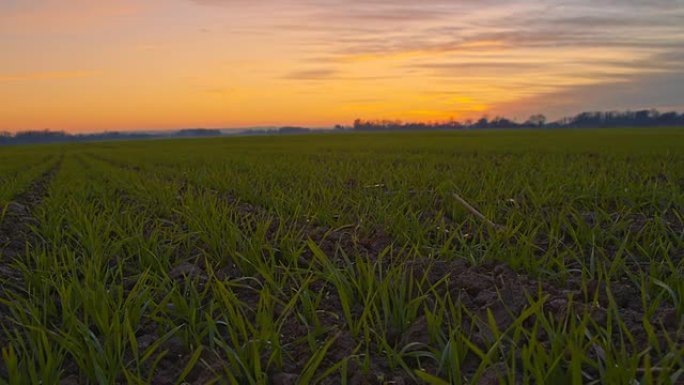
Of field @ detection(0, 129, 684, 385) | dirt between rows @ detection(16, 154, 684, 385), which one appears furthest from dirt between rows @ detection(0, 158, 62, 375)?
dirt between rows @ detection(16, 154, 684, 385)

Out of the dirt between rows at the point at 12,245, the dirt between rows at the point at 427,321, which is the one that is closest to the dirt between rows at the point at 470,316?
the dirt between rows at the point at 427,321

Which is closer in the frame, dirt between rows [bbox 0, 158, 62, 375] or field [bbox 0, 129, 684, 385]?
field [bbox 0, 129, 684, 385]

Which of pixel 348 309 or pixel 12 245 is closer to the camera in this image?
pixel 348 309

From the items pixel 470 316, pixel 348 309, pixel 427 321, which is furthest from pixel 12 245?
pixel 470 316

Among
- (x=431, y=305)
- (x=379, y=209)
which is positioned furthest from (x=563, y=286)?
(x=379, y=209)

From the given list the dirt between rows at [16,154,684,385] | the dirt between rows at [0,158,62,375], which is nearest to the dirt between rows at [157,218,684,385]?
the dirt between rows at [16,154,684,385]

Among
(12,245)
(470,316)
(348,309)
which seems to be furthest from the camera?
(12,245)

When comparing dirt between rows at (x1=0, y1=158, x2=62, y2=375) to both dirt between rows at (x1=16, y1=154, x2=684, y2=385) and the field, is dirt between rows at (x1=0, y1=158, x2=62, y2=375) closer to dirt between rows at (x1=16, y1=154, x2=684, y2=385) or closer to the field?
the field

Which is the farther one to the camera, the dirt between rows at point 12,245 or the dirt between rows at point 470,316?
the dirt between rows at point 12,245

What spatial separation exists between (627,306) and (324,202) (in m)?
2.90

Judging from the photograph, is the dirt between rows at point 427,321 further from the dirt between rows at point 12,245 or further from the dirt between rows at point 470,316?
the dirt between rows at point 12,245

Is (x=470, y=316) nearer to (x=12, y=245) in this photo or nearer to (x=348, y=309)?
(x=348, y=309)

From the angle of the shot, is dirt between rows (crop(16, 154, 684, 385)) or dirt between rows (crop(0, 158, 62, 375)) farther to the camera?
dirt between rows (crop(0, 158, 62, 375))

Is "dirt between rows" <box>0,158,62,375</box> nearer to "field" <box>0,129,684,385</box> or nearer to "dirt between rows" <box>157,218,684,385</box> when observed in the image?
"field" <box>0,129,684,385</box>
